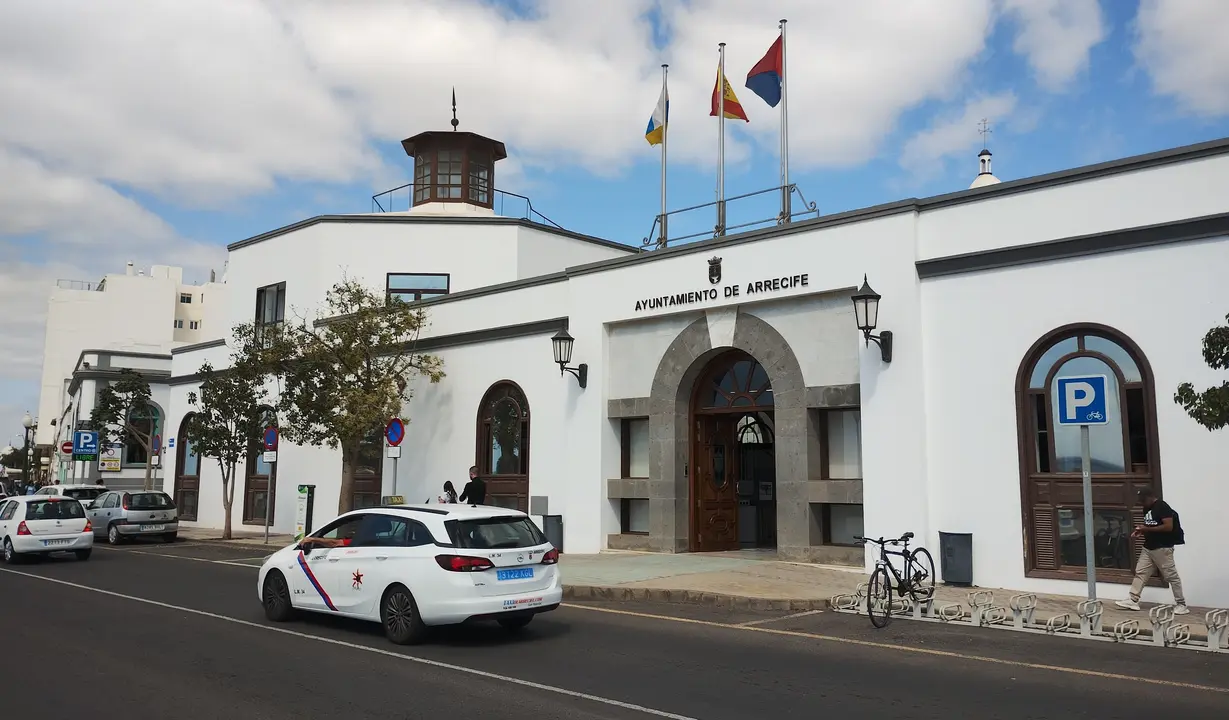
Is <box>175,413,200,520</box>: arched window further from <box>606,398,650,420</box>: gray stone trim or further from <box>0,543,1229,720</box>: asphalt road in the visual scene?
<box>0,543,1229,720</box>: asphalt road

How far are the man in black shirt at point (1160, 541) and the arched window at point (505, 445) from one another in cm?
1266

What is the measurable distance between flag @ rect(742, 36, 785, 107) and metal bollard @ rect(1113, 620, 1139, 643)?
40.6 feet

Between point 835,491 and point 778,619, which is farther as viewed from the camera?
point 835,491

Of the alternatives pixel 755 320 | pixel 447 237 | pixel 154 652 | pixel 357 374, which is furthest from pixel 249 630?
pixel 447 237

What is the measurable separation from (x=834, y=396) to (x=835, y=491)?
1.60 m

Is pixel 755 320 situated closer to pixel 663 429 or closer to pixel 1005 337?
pixel 663 429

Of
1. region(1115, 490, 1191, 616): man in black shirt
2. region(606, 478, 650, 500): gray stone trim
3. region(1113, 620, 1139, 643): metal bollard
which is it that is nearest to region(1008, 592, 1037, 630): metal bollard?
region(1113, 620, 1139, 643): metal bollard

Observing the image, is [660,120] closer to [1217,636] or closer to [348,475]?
[348,475]

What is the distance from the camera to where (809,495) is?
16.3m

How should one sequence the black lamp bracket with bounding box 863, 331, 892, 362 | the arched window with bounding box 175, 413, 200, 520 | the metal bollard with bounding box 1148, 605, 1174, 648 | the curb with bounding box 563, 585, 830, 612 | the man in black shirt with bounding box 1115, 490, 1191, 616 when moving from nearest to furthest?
the metal bollard with bounding box 1148, 605, 1174, 648, the man in black shirt with bounding box 1115, 490, 1191, 616, the curb with bounding box 563, 585, 830, 612, the black lamp bracket with bounding box 863, 331, 892, 362, the arched window with bounding box 175, 413, 200, 520

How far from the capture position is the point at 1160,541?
11406 millimetres

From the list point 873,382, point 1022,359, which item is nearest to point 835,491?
point 873,382

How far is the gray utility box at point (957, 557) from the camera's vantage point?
1407 cm

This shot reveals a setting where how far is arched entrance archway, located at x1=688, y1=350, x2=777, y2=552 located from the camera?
18359mm
